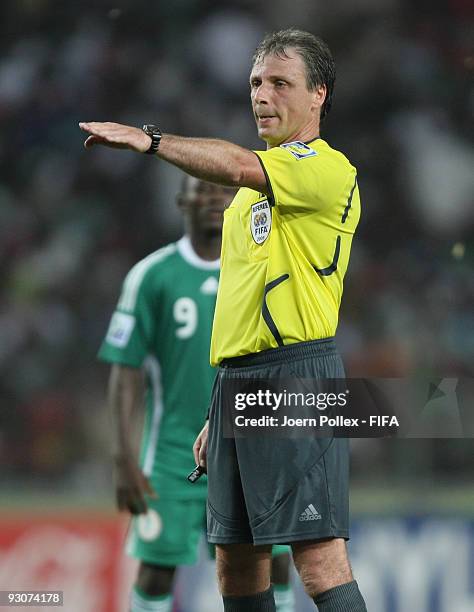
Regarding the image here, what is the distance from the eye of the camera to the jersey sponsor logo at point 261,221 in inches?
103

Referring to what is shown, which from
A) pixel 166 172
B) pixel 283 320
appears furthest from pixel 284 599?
pixel 166 172

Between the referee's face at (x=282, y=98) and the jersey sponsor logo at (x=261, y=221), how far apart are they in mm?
184

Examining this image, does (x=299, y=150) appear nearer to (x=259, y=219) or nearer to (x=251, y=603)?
(x=259, y=219)

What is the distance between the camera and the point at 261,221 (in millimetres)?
2641

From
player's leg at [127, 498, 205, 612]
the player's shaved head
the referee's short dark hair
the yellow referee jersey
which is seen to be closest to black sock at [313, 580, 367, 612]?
the yellow referee jersey

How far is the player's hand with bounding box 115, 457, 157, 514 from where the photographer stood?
409 cm

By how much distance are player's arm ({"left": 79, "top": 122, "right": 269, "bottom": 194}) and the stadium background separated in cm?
305

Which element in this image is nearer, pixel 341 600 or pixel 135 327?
pixel 341 600

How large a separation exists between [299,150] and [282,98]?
192 mm

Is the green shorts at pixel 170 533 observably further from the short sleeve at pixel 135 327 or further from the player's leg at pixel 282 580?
the short sleeve at pixel 135 327

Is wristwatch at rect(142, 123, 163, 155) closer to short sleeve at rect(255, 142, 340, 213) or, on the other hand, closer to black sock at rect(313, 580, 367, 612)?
short sleeve at rect(255, 142, 340, 213)

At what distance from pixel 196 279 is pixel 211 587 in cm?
129

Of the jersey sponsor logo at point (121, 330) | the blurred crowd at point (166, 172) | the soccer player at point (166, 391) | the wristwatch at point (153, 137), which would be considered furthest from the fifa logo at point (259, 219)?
the blurred crowd at point (166, 172)

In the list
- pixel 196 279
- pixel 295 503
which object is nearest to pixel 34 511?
pixel 196 279
